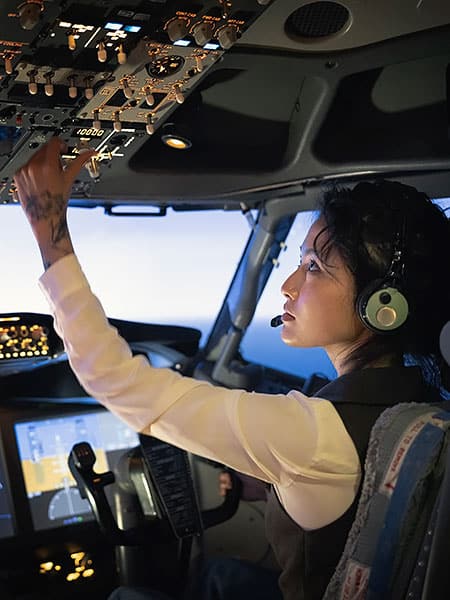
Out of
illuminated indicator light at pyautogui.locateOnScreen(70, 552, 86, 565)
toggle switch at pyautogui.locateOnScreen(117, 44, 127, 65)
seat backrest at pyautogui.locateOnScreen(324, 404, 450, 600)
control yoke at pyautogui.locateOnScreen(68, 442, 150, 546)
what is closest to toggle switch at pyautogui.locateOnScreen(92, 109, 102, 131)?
toggle switch at pyautogui.locateOnScreen(117, 44, 127, 65)

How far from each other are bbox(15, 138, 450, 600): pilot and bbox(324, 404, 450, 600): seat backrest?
2.0 inches

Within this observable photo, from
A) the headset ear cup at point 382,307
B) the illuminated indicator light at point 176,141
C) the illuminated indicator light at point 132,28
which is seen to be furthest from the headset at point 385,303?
the illuminated indicator light at point 176,141

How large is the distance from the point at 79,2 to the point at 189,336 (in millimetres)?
1886

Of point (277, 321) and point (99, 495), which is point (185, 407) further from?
point (99, 495)

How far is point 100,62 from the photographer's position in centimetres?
134

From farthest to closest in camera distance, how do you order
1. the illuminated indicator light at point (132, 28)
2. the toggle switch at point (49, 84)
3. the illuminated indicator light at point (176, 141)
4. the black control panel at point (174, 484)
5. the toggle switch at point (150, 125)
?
the black control panel at point (174, 484)
the illuminated indicator light at point (176, 141)
the toggle switch at point (150, 125)
the toggle switch at point (49, 84)
the illuminated indicator light at point (132, 28)

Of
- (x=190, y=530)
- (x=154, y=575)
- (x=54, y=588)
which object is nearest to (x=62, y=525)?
(x=54, y=588)

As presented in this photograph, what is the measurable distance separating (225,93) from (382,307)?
1017 millimetres

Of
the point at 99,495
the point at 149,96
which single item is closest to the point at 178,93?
the point at 149,96

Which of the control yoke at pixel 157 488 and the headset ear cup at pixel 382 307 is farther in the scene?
the control yoke at pixel 157 488

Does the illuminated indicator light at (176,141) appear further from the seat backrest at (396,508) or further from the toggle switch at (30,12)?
the seat backrest at (396,508)

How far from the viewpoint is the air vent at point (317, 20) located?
1.49m

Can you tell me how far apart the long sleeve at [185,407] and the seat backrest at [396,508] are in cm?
8

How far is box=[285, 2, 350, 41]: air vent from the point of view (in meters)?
1.49
